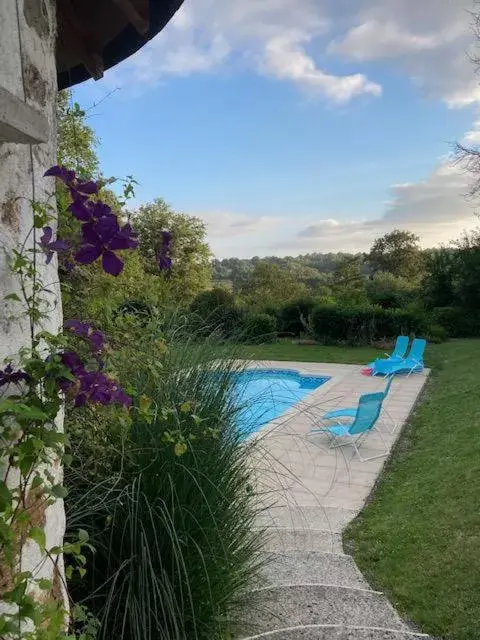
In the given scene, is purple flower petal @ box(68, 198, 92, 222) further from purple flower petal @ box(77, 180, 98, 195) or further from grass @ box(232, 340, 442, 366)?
grass @ box(232, 340, 442, 366)

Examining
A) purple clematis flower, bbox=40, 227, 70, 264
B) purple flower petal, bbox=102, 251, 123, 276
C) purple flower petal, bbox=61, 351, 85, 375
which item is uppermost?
purple clematis flower, bbox=40, 227, 70, 264

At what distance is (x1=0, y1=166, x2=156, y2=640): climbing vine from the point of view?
1.16 m

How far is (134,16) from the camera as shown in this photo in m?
1.86

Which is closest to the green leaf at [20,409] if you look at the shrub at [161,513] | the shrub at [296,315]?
the shrub at [161,513]

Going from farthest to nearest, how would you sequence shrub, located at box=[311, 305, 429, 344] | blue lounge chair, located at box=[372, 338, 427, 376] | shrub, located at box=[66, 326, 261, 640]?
shrub, located at box=[311, 305, 429, 344], blue lounge chair, located at box=[372, 338, 427, 376], shrub, located at box=[66, 326, 261, 640]

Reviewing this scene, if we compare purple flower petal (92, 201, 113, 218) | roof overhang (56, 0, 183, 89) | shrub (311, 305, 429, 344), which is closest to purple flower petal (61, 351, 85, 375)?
purple flower petal (92, 201, 113, 218)

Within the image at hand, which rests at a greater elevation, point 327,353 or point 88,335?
point 88,335

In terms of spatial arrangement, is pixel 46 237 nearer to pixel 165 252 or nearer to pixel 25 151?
pixel 25 151

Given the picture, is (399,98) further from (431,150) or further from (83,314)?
(83,314)

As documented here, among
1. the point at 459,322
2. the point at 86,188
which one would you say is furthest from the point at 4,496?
the point at 459,322

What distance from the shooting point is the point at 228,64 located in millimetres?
8664

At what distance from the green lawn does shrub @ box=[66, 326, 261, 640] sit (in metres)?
0.99

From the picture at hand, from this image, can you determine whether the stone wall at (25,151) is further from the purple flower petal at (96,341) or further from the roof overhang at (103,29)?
the roof overhang at (103,29)

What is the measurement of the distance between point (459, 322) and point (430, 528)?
54.1ft
